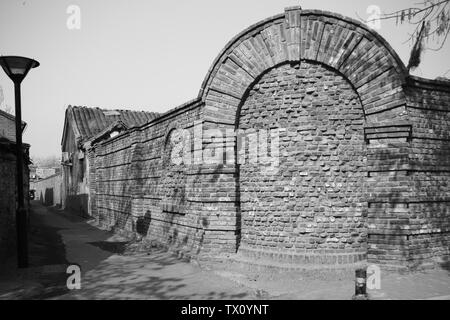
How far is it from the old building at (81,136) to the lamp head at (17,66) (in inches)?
524

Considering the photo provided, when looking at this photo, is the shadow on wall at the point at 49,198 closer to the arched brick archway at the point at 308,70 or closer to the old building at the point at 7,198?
the old building at the point at 7,198

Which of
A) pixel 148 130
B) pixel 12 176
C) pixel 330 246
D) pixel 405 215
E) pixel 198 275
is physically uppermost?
pixel 148 130

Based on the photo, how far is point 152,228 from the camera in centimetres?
1162

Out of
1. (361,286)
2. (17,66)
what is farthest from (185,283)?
(17,66)

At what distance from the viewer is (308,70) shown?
24.2 ft

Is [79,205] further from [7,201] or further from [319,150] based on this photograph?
[319,150]

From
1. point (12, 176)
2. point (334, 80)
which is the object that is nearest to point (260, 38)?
point (334, 80)

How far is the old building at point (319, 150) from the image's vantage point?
6855 mm

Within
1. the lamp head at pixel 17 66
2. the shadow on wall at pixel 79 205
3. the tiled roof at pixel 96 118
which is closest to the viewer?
the lamp head at pixel 17 66

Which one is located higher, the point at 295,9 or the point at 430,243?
the point at 295,9

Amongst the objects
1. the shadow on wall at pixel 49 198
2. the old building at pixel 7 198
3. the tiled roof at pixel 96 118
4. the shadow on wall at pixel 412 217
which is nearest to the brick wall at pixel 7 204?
the old building at pixel 7 198

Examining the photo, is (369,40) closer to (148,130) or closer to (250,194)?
(250,194)
